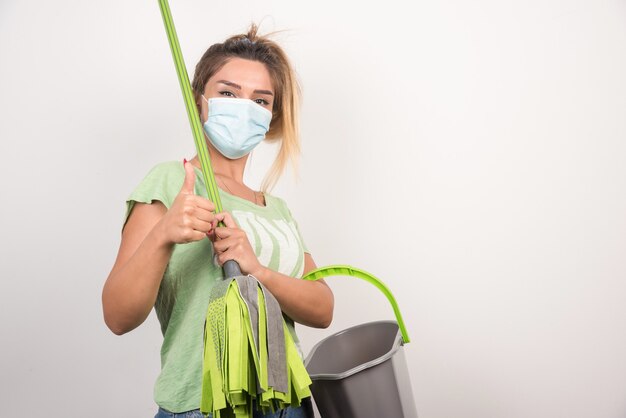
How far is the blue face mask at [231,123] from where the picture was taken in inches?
49.1

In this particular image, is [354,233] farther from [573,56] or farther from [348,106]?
[573,56]

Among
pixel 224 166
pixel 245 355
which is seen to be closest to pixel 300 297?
pixel 245 355

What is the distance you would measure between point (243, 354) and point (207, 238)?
0.28m

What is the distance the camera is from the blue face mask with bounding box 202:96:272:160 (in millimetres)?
1248

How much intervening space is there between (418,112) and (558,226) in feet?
1.86

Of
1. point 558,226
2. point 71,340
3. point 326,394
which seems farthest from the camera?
point 558,226

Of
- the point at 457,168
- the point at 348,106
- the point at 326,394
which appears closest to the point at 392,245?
the point at 457,168

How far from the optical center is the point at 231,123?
1.25 meters

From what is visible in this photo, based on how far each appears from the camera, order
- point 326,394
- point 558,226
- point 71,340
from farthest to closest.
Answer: point 558,226 < point 71,340 < point 326,394

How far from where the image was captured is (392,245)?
6.45ft

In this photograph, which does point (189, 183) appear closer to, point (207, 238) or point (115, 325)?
point (207, 238)

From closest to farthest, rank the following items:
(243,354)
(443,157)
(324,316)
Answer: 1. (243,354)
2. (324,316)
3. (443,157)

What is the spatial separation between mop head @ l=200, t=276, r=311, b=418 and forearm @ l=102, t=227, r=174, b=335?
10 cm

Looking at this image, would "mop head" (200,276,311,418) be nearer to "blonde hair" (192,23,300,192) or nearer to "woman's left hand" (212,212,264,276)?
"woman's left hand" (212,212,264,276)
